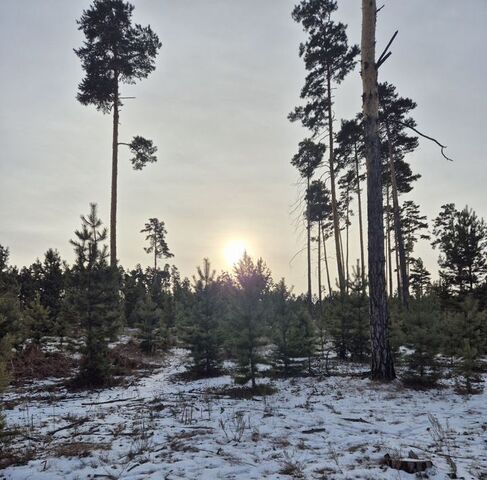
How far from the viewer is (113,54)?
1998 centimetres

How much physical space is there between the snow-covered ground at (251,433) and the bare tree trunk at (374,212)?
875 millimetres

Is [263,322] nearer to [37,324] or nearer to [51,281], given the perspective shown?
[37,324]

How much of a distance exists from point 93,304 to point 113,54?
14.6m

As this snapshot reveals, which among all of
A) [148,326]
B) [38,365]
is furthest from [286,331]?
[148,326]

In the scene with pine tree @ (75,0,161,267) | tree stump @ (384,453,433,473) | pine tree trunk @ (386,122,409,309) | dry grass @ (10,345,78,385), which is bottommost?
dry grass @ (10,345,78,385)

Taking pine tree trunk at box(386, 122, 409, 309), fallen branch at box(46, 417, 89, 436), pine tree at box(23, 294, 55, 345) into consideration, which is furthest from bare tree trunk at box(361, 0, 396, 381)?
pine tree at box(23, 294, 55, 345)

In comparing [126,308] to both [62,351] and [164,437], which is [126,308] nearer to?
[62,351]

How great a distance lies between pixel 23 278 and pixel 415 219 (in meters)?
42.6

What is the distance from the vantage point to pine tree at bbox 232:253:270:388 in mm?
10414

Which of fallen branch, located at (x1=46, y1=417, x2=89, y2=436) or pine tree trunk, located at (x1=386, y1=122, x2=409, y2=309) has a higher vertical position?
pine tree trunk, located at (x1=386, y1=122, x2=409, y2=309)

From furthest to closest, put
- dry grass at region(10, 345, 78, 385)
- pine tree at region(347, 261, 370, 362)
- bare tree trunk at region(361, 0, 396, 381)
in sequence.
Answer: pine tree at region(347, 261, 370, 362), dry grass at region(10, 345, 78, 385), bare tree trunk at region(361, 0, 396, 381)

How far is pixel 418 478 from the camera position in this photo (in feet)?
13.6

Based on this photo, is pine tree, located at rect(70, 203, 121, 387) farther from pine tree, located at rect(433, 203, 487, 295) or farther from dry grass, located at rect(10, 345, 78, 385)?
pine tree, located at rect(433, 203, 487, 295)

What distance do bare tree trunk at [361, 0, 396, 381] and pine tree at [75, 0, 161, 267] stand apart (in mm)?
12925
